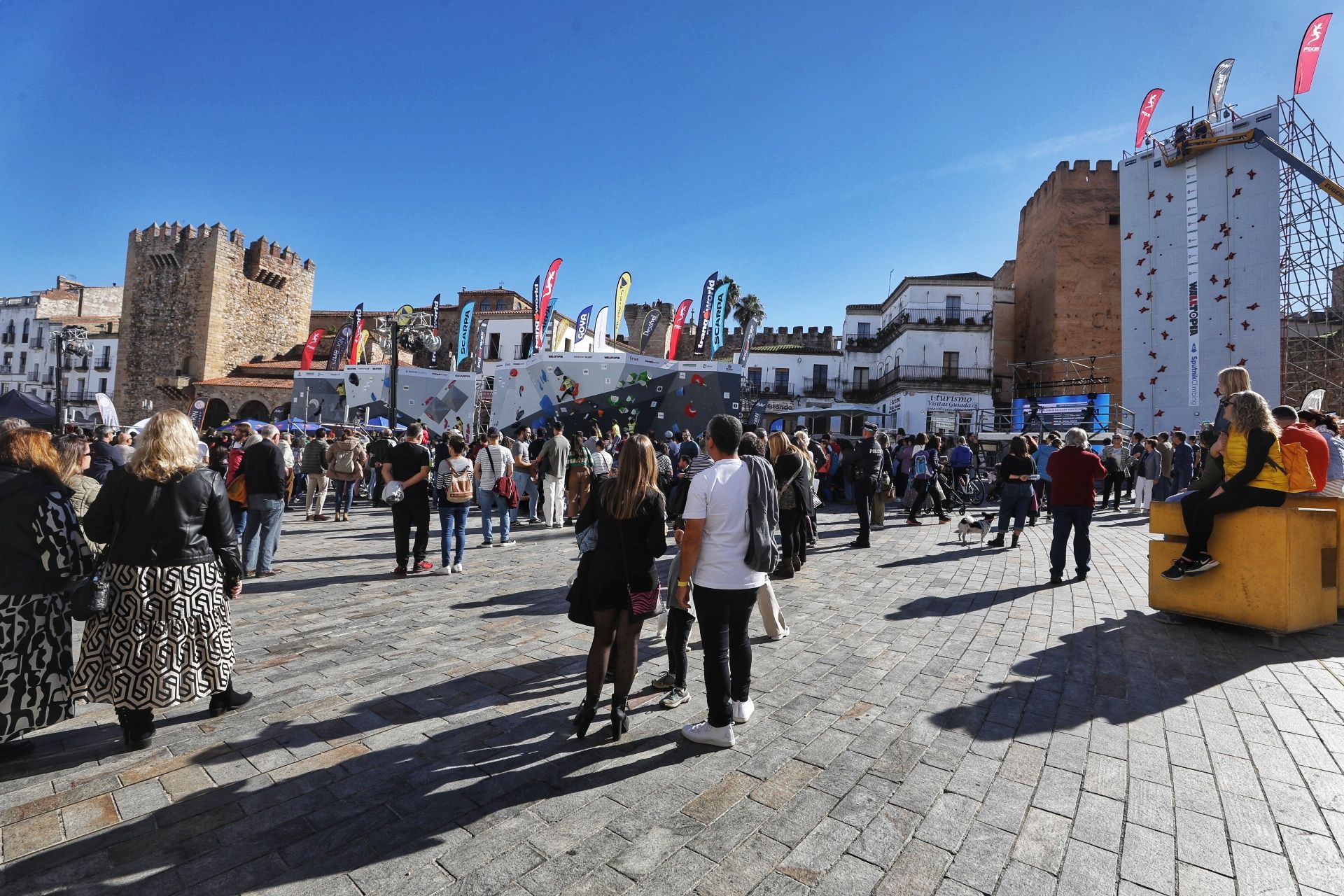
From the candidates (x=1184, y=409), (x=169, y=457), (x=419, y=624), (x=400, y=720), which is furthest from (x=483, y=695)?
(x=1184, y=409)

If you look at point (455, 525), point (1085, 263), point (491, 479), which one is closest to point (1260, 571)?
point (455, 525)

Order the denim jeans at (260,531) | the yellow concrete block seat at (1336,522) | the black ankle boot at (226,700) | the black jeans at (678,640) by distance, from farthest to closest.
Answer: the denim jeans at (260,531) → the yellow concrete block seat at (1336,522) → the black jeans at (678,640) → the black ankle boot at (226,700)

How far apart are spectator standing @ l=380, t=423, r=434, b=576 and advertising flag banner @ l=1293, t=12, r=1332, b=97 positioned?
32.0 m

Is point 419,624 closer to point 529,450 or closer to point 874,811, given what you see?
point 874,811

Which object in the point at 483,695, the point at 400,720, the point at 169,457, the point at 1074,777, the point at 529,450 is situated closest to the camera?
the point at 1074,777

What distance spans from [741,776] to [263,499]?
626 cm

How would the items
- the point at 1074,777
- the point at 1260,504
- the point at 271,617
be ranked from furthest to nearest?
the point at 271,617 → the point at 1260,504 → the point at 1074,777

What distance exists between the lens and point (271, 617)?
17.7 ft

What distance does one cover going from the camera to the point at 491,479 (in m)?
9.05

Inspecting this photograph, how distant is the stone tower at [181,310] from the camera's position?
38.6 m

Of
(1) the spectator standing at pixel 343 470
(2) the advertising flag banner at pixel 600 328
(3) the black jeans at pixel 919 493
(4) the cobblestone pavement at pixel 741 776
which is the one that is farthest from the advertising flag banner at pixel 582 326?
(4) the cobblestone pavement at pixel 741 776

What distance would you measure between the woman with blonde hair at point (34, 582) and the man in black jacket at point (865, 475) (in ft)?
26.6

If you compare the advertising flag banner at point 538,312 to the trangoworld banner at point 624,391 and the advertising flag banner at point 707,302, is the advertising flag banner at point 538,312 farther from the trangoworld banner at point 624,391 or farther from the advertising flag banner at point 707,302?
the advertising flag banner at point 707,302

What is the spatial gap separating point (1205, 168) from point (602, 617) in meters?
32.7
